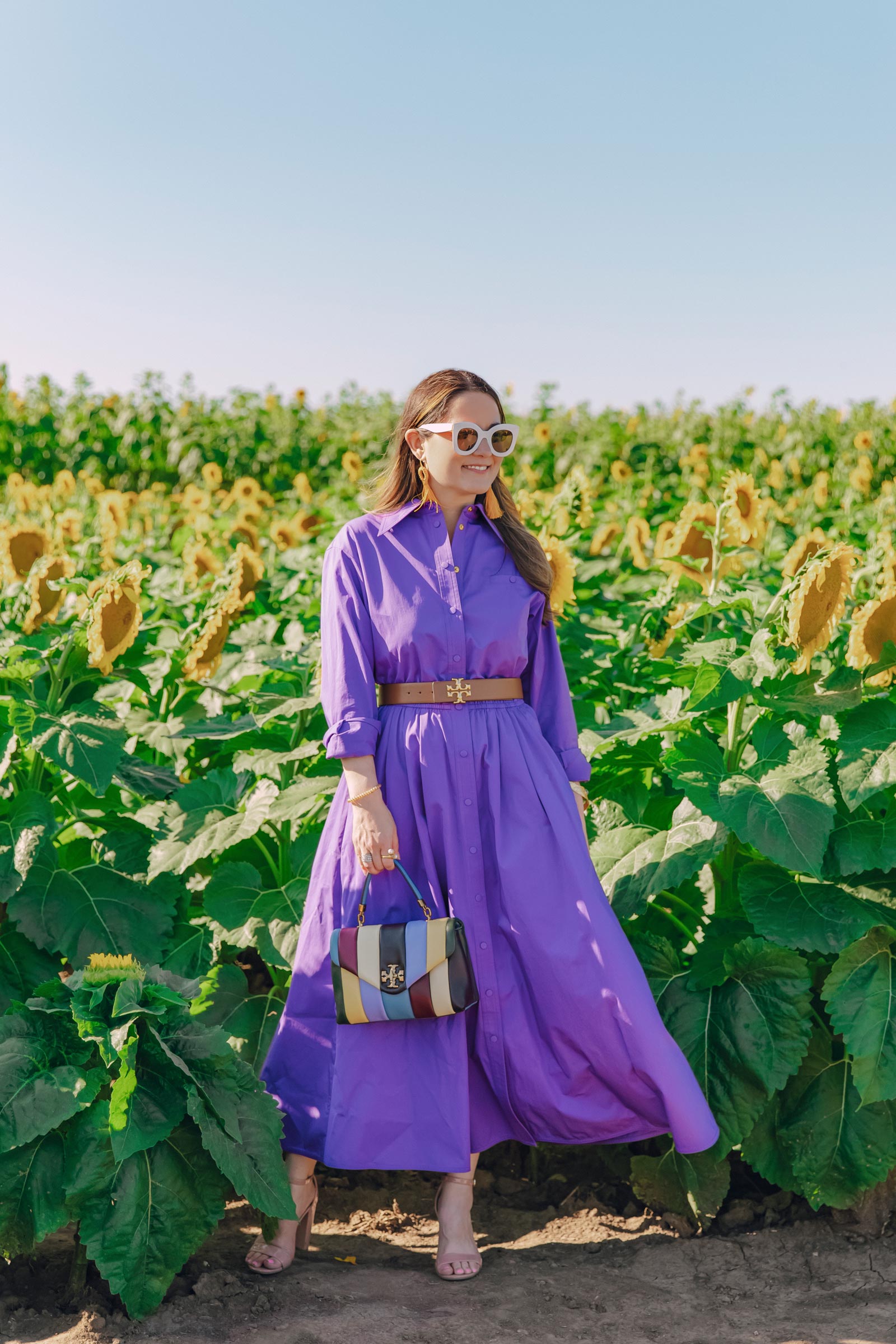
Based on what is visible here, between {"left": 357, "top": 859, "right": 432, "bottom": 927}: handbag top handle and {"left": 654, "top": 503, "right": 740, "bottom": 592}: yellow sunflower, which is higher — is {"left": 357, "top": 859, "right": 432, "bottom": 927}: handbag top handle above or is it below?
below

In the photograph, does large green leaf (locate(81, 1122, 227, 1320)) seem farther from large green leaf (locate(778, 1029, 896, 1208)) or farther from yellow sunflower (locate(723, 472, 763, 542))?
yellow sunflower (locate(723, 472, 763, 542))

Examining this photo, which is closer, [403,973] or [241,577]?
[403,973]

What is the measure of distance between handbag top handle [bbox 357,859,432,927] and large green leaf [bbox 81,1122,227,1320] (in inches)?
20.9

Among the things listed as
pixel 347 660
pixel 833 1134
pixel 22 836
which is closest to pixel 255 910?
pixel 22 836

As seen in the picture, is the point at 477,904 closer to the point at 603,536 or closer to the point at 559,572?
the point at 559,572

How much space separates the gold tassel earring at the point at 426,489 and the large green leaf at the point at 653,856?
926 mm

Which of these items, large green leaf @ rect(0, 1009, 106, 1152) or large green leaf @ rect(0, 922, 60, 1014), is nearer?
large green leaf @ rect(0, 1009, 106, 1152)

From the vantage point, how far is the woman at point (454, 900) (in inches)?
104

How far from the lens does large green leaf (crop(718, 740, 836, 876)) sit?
274cm

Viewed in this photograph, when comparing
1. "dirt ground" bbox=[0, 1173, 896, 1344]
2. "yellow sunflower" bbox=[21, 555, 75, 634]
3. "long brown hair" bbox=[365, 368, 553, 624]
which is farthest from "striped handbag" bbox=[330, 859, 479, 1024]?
"yellow sunflower" bbox=[21, 555, 75, 634]

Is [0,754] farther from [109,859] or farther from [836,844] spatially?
[836,844]

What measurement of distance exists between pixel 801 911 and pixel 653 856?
0.35 m

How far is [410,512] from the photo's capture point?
2.85m

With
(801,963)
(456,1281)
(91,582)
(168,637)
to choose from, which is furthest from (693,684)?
(168,637)
